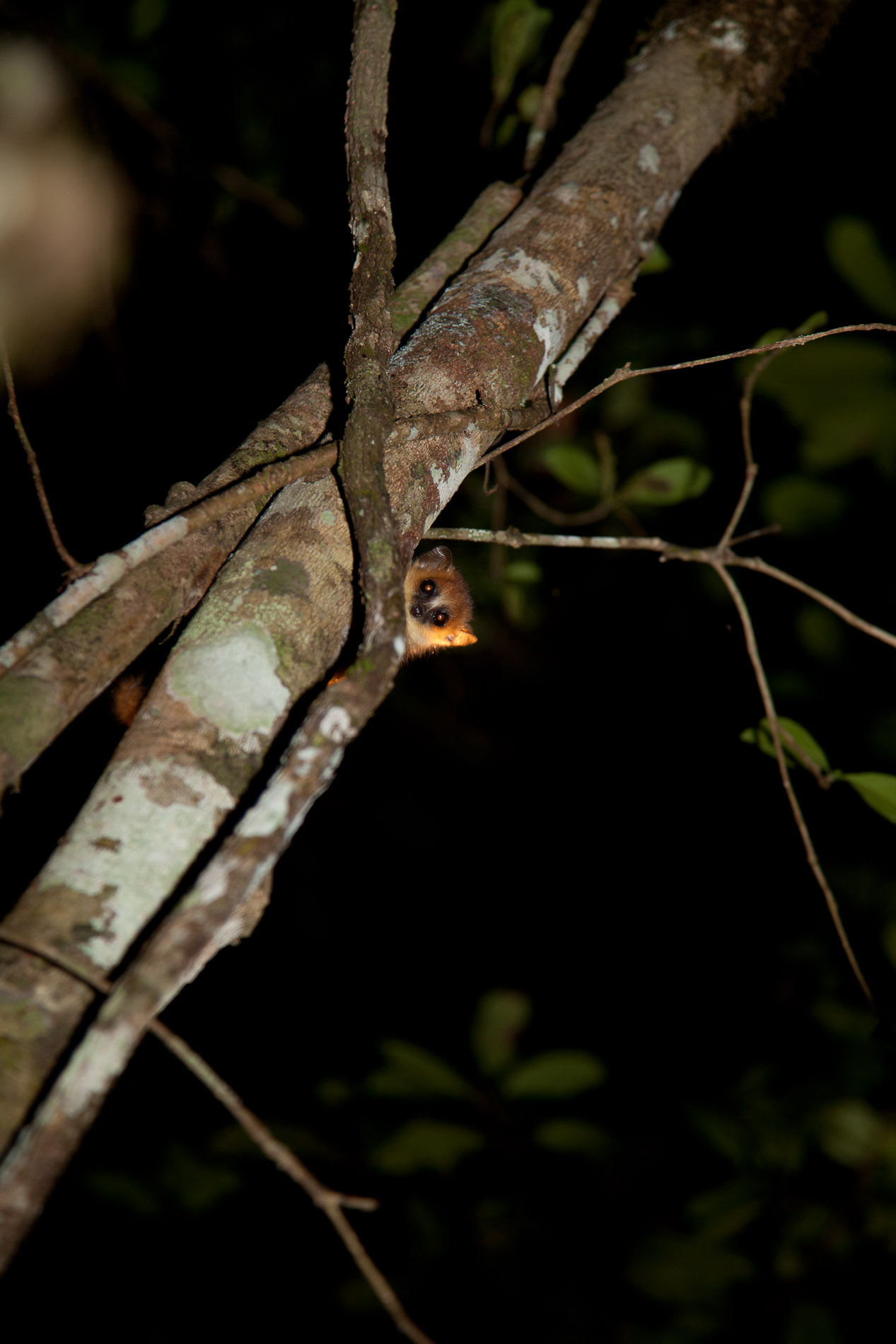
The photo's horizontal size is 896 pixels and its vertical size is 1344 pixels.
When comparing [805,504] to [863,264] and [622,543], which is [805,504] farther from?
[622,543]

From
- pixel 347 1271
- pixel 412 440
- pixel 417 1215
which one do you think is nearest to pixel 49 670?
pixel 412 440

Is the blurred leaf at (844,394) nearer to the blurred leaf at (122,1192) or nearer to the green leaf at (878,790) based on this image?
the green leaf at (878,790)

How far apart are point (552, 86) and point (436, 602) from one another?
1880 mm

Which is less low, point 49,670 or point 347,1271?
point 49,670

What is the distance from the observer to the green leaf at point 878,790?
5.83ft

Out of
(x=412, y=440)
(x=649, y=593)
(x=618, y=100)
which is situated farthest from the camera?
(x=649, y=593)

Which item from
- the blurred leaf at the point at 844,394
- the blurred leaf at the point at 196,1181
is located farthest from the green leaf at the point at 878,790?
the blurred leaf at the point at 196,1181

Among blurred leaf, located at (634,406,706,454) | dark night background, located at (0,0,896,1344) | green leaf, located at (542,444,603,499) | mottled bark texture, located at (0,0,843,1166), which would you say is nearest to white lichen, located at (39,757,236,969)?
mottled bark texture, located at (0,0,843,1166)

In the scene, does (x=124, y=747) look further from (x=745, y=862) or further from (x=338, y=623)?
(x=745, y=862)

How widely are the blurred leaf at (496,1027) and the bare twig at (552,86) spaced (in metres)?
3.21

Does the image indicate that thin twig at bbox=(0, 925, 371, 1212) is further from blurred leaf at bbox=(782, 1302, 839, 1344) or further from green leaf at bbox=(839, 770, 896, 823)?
blurred leaf at bbox=(782, 1302, 839, 1344)

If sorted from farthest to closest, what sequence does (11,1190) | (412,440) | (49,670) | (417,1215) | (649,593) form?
(649,593), (417,1215), (412,440), (49,670), (11,1190)

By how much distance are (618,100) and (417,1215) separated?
388 cm

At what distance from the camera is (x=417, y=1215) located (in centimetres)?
313
